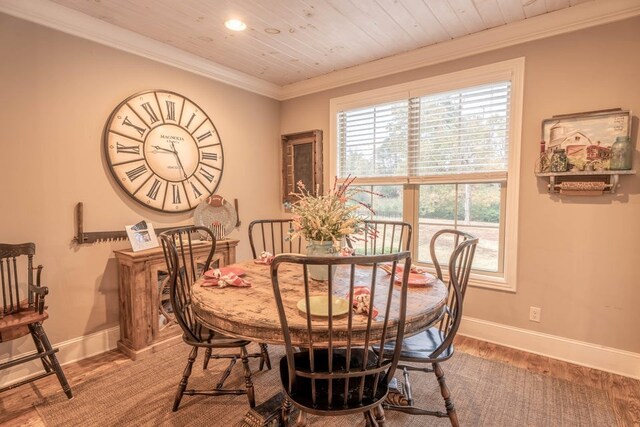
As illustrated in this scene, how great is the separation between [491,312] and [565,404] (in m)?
0.90

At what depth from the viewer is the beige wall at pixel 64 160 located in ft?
7.21

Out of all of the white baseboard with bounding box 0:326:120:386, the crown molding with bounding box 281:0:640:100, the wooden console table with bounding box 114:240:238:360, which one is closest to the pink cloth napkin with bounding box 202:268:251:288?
the wooden console table with bounding box 114:240:238:360

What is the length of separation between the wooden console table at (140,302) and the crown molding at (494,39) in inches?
99.5

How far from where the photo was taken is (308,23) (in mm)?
2533

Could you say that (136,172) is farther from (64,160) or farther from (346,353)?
(346,353)

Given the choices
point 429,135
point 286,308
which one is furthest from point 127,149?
point 429,135

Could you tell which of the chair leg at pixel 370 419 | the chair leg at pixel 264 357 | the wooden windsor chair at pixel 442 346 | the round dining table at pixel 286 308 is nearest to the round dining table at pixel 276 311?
the round dining table at pixel 286 308

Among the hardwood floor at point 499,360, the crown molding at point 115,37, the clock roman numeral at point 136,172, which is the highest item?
the crown molding at point 115,37

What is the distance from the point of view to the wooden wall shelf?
7.34 feet

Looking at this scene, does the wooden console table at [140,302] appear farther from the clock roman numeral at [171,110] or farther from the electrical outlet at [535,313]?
the electrical outlet at [535,313]

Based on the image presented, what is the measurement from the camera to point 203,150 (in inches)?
129

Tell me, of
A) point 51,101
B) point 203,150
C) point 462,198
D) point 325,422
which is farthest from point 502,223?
point 51,101

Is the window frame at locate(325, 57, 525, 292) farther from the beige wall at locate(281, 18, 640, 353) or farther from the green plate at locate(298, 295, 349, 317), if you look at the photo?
the green plate at locate(298, 295, 349, 317)

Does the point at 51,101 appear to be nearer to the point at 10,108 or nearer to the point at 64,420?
the point at 10,108
